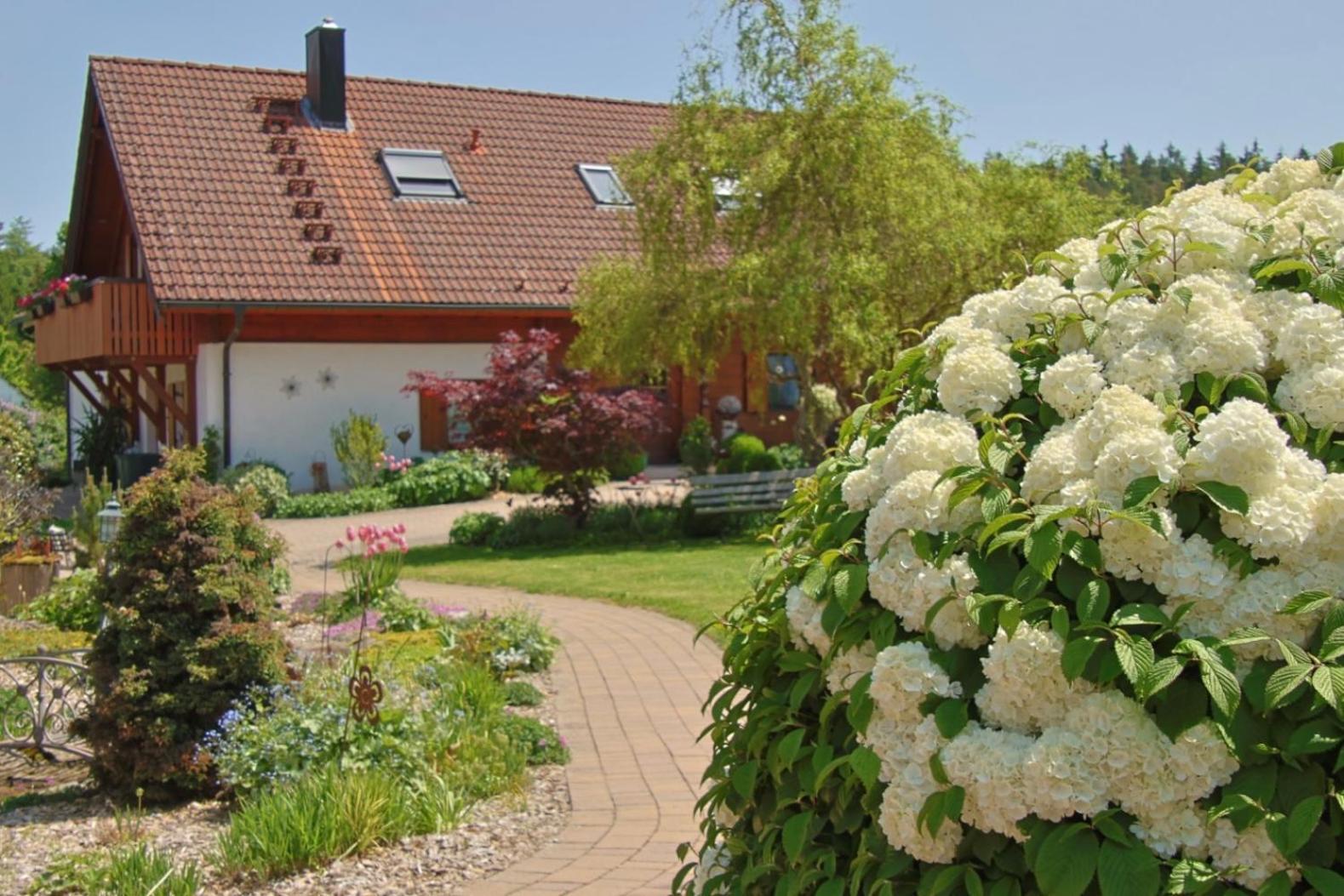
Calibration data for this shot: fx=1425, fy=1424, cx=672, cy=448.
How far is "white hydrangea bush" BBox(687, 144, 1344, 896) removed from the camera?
7.43 ft

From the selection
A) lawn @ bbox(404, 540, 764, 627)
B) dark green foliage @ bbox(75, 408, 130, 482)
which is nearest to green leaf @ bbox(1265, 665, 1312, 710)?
lawn @ bbox(404, 540, 764, 627)

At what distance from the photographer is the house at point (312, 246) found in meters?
22.2

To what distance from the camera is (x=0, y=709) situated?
7.36 metres

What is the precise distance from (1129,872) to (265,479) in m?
19.5

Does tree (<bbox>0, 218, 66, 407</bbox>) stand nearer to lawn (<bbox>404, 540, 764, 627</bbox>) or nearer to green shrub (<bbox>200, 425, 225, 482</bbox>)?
green shrub (<bbox>200, 425, 225, 482</bbox>)

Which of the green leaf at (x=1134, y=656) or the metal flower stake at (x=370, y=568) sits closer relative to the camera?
the green leaf at (x=1134, y=656)

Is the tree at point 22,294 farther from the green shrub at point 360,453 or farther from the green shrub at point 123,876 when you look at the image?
the green shrub at point 123,876

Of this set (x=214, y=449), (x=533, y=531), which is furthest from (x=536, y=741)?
(x=214, y=449)

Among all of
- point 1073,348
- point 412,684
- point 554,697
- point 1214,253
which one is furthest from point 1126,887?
point 554,697

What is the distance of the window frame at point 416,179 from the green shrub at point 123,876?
20664 millimetres

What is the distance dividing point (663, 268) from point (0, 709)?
33.6 feet

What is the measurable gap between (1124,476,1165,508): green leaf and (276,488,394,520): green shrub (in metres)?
18.5

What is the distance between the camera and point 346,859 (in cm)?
514

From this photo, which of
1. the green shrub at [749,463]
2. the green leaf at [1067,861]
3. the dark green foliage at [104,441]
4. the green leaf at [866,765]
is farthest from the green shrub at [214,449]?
the green leaf at [1067,861]
